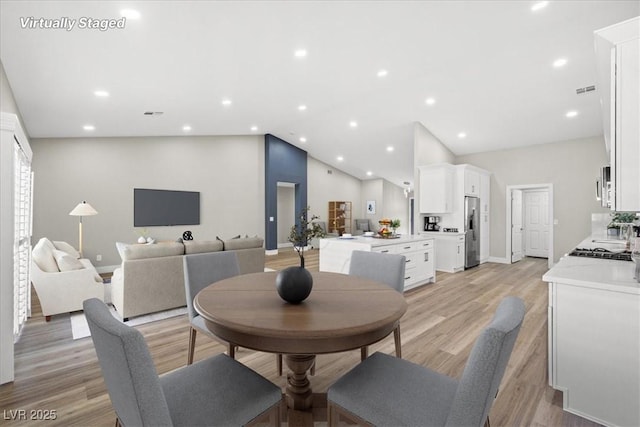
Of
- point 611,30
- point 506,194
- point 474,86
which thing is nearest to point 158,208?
point 474,86

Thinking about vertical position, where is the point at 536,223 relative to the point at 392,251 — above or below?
above

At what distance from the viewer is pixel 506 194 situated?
696cm

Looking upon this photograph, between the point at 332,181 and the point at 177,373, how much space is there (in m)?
9.65

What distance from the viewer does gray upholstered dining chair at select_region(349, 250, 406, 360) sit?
2143 mm

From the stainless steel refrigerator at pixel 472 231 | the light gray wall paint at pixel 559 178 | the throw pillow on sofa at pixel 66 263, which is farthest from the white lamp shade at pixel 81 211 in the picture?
the light gray wall paint at pixel 559 178

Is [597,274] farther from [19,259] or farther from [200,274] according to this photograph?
[19,259]

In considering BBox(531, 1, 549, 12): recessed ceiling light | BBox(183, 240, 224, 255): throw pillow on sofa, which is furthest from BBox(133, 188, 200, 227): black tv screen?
BBox(531, 1, 549, 12): recessed ceiling light

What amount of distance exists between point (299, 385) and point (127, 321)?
241 cm

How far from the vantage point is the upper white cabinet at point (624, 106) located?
1436 mm

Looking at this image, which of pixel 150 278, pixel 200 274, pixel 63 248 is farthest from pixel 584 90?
pixel 63 248

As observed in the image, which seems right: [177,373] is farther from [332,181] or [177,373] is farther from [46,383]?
[332,181]

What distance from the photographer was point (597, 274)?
6.11 ft

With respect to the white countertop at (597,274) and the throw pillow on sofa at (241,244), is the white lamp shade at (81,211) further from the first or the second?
the white countertop at (597,274)

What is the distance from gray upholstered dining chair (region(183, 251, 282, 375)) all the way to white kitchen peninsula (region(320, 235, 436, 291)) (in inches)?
70.0
